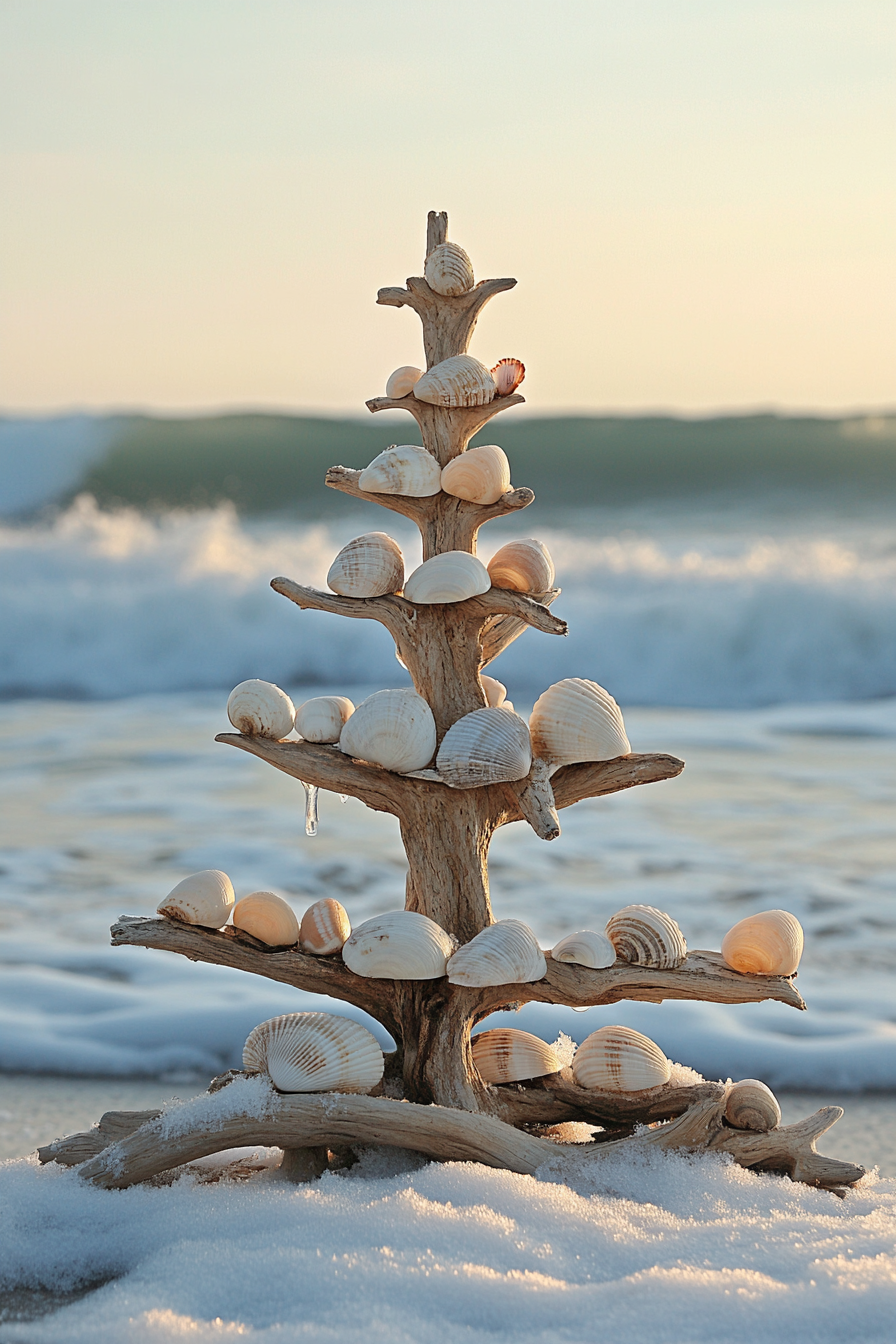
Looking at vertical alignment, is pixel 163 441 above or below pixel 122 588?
above

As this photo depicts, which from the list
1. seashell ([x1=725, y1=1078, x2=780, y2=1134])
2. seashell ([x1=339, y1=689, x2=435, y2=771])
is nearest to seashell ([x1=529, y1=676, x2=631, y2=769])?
seashell ([x1=339, y1=689, x2=435, y2=771])

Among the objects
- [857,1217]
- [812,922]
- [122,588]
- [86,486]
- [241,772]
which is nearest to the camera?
[857,1217]

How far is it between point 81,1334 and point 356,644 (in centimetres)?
1173

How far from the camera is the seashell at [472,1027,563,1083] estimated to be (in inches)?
94.2

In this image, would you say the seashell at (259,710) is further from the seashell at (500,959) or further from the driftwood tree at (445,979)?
the seashell at (500,959)

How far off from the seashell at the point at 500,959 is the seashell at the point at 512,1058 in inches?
11.0

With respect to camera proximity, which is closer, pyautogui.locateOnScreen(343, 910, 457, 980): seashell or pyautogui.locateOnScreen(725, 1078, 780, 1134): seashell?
pyautogui.locateOnScreen(343, 910, 457, 980): seashell

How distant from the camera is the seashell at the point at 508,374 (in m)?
2.42

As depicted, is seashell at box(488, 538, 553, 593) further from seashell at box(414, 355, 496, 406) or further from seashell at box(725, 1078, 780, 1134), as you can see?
seashell at box(725, 1078, 780, 1134)

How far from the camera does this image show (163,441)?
820 inches

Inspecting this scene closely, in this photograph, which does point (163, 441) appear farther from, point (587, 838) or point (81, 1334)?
point (81, 1334)

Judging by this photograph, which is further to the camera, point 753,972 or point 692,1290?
point 753,972

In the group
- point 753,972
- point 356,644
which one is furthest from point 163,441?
point 753,972

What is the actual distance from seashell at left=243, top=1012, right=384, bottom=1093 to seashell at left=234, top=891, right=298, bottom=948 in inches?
6.2
